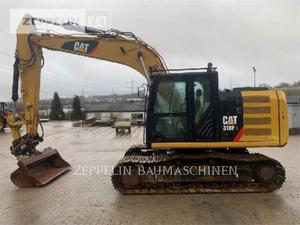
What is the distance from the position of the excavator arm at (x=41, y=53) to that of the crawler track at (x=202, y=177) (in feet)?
8.14

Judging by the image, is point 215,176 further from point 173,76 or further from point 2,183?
point 2,183

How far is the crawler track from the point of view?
30.9 ft

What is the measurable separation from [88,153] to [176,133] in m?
8.24

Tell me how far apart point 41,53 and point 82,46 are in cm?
120

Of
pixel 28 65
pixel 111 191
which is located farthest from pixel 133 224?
pixel 28 65

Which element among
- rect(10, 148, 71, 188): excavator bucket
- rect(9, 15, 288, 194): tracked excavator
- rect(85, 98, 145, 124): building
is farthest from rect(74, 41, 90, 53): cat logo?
rect(85, 98, 145, 124): building

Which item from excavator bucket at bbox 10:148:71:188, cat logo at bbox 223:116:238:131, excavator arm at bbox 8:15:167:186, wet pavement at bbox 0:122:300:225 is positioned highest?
excavator arm at bbox 8:15:167:186

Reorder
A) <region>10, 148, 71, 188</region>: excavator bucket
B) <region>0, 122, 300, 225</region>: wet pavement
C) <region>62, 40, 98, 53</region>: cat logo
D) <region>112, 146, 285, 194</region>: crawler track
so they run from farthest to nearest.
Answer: <region>62, 40, 98, 53</region>: cat logo → <region>10, 148, 71, 188</region>: excavator bucket → <region>112, 146, 285, 194</region>: crawler track → <region>0, 122, 300, 225</region>: wet pavement

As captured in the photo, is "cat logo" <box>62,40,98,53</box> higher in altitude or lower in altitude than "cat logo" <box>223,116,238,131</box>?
higher

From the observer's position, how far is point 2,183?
10961mm

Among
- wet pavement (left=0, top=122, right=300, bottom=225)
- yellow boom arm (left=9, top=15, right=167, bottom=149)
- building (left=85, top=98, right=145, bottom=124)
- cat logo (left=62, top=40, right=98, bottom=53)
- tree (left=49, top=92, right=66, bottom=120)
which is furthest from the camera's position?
building (left=85, top=98, right=145, bottom=124)

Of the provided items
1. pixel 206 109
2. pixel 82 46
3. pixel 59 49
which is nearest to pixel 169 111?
pixel 206 109

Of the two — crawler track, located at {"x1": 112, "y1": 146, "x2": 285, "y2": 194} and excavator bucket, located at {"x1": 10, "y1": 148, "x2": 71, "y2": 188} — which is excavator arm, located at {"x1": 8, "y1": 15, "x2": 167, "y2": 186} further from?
crawler track, located at {"x1": 112, "y1": 146, "x2": 285, "y2": 194}

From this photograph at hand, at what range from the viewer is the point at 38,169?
1137 centimetres
